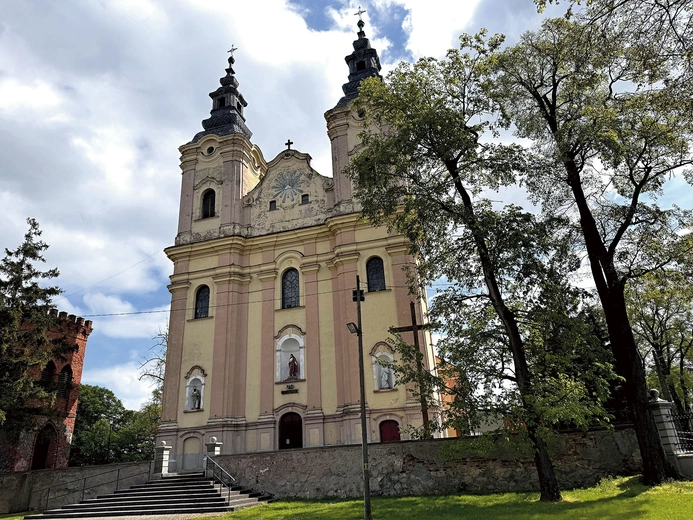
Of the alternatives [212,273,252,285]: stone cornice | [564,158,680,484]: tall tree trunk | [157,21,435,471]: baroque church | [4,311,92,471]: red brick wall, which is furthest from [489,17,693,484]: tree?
[4,311,92,471]: red brick wall

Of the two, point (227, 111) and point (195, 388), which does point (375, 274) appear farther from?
point (227, 111)

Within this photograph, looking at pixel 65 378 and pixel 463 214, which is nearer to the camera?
pixel 463 214

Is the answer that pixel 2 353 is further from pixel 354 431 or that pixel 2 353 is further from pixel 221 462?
pixel 354 431

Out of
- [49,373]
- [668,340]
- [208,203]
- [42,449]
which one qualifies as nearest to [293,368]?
[208,203]

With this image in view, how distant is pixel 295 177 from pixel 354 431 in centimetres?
1254

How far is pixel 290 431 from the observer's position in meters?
20.6

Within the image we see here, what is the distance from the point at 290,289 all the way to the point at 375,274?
4214 millimetres

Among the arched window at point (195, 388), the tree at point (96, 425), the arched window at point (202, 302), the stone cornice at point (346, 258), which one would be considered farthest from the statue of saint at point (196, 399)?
the tree at point (96, 425)

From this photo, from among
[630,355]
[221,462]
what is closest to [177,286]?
[221,462]

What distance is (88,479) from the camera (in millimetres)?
17578

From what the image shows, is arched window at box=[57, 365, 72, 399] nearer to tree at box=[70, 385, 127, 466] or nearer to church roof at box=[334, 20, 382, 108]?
tree at box=[70, 385, 127, 466]

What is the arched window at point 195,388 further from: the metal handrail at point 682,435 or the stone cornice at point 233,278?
the metal handrail at point 682,435

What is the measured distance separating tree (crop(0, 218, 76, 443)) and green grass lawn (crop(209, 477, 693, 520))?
473 inches

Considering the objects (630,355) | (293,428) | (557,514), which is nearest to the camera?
(557,514)
